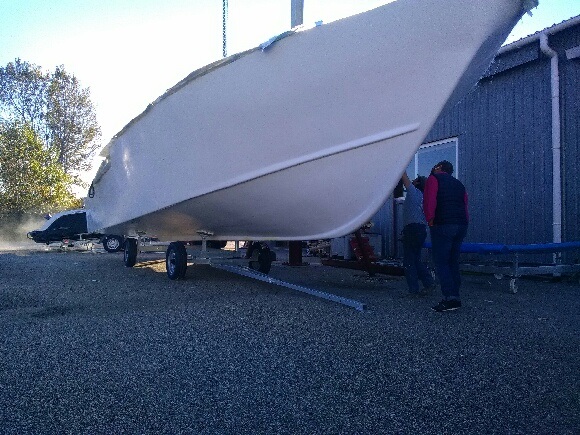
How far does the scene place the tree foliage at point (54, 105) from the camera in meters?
29.4

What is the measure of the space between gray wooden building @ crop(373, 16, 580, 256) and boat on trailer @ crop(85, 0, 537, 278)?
2.75 meters

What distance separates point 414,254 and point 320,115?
74.3 inches

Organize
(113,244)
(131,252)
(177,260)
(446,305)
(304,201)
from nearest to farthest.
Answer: (446,305)
(304,201)
(177,260)
(131,252)
(113,244)

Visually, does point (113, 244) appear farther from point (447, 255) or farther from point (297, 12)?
point (447, 255)

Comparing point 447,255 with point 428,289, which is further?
point 428,289

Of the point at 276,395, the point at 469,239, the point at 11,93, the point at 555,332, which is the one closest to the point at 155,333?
the point at 276,395

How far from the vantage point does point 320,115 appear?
406 centimetres

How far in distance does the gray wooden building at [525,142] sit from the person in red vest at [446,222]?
244 cm

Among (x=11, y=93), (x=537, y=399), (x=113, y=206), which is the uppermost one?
(x=11, y=93)

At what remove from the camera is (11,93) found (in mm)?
29281

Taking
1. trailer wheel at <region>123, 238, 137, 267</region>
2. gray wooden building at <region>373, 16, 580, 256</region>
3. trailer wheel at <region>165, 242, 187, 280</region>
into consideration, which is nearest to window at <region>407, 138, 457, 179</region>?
gray wooden building at <region>373, 16, 580, 256</region>

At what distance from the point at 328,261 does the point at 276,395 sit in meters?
6.66

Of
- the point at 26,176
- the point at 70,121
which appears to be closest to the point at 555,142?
the point at 26,176

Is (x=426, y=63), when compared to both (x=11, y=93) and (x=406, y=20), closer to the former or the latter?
(x=406, y=20)
